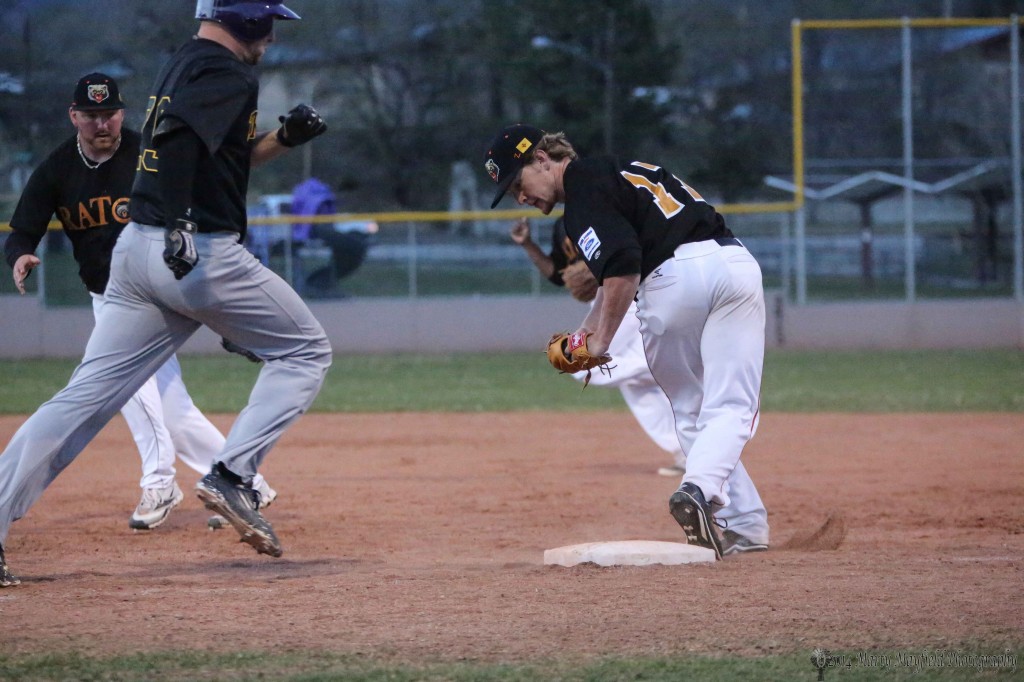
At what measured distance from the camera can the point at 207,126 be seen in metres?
4.15

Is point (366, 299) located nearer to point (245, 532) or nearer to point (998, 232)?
point (998, 232)

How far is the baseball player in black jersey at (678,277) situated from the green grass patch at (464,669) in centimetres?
142

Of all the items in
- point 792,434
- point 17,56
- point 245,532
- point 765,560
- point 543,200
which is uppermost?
point 17,56

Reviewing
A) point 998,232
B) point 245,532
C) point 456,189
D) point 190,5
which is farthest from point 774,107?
point 245,532

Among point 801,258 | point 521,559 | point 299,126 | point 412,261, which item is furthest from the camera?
point 412,261

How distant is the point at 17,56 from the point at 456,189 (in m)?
7.39

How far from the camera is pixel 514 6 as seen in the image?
69.7ft

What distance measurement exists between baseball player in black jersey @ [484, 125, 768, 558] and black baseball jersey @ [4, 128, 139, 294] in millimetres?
1935

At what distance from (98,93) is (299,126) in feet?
4.86

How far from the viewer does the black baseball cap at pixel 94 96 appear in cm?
560

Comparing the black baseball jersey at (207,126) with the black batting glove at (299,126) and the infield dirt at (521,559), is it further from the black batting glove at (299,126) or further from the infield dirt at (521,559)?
the infield dirt at (521,559)

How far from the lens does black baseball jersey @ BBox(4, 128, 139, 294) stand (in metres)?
5.57

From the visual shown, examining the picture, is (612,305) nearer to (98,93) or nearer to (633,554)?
(633,554)

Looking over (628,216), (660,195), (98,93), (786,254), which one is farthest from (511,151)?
(786,254)
